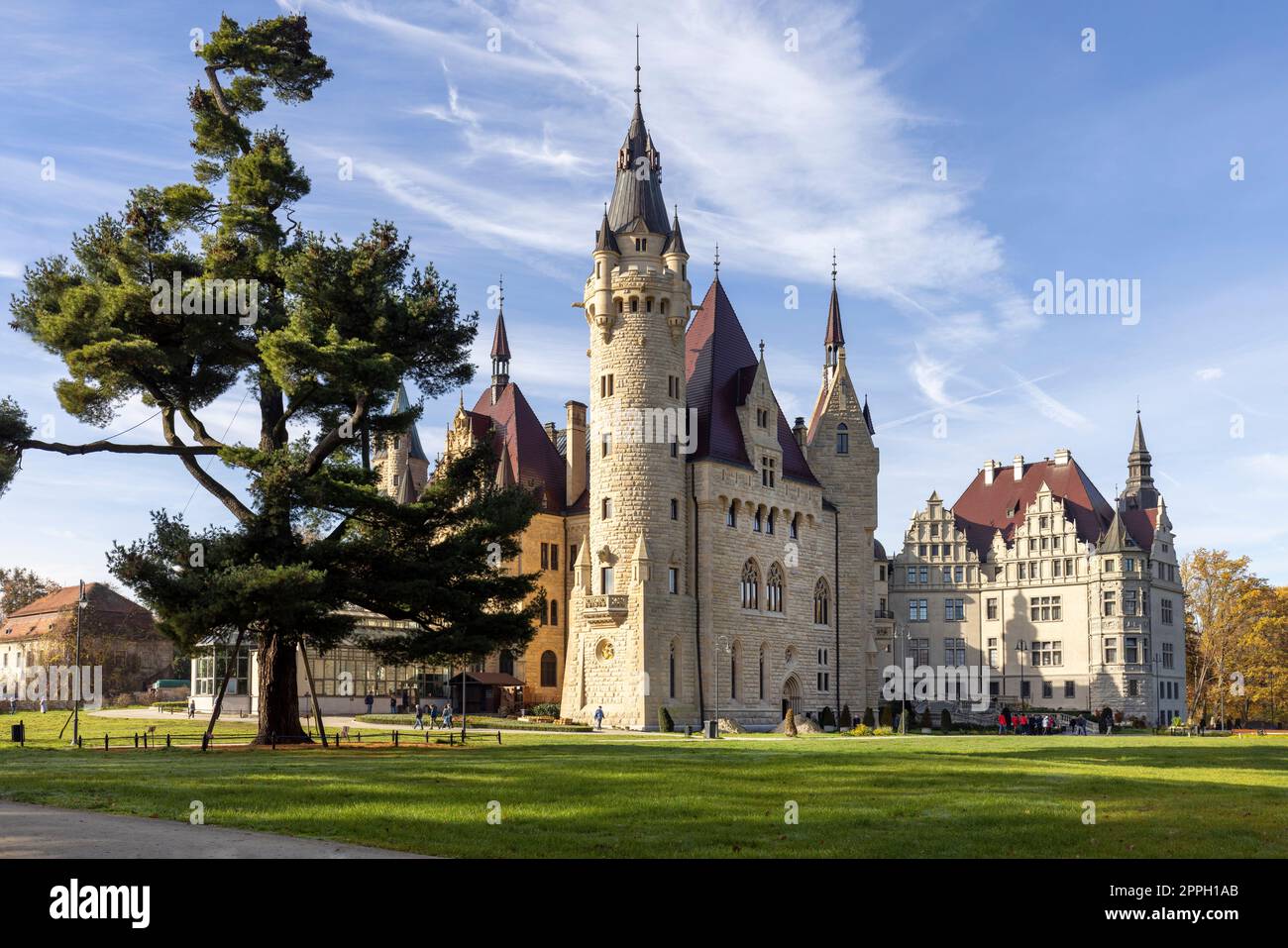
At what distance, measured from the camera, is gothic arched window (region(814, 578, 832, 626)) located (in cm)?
7071

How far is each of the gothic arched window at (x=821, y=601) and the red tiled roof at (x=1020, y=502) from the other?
2286 centimetres

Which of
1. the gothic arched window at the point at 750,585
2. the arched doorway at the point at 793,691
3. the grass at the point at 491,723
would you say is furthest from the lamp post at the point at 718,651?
the grass at the point at 491,723

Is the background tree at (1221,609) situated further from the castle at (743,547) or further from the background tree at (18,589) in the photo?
the background tree at (18,589)

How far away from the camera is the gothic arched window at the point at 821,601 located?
232 ft

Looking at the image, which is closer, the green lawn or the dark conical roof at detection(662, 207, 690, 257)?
the green lawn

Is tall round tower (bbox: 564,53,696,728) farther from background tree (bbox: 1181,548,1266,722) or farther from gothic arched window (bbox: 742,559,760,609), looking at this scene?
background tree (bbox: 1181,548,1266,722)

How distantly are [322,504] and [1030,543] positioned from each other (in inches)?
2531

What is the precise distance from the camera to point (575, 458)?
69312 mm

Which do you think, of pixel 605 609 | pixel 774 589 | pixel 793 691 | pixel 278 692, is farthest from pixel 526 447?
pixel 278 692

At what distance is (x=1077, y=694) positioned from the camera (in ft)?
273

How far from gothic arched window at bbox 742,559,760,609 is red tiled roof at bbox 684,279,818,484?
5339mm

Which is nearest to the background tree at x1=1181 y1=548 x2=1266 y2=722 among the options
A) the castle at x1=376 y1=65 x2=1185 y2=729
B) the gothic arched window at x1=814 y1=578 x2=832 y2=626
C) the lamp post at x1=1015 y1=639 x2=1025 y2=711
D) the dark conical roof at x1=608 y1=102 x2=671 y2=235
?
the castle at x1=376 y1=65 x2=1185 y2=729
